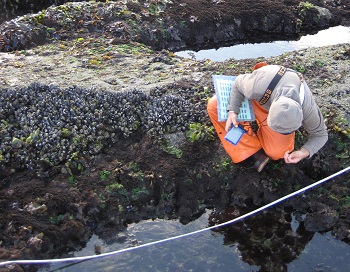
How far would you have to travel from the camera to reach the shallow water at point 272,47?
27.1ft

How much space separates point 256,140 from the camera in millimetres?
5016

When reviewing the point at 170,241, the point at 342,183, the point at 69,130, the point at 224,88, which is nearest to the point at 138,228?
the point at 170,241

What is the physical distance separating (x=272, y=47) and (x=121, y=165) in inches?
189

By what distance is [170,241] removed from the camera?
469cm

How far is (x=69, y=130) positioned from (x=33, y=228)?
129cm

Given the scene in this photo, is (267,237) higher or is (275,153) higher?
(275,153)

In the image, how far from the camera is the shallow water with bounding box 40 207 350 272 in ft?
14.6

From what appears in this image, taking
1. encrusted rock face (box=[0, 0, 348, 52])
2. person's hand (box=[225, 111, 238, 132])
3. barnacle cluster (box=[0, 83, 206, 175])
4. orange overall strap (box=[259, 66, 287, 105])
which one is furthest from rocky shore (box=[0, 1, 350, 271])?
encrusted rock face (box=[0, 0, 348, 52])

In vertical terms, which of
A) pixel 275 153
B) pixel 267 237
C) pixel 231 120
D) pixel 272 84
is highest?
pixel 272 84

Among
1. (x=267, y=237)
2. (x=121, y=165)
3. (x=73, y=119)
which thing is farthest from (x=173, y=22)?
(x=267, y=237)

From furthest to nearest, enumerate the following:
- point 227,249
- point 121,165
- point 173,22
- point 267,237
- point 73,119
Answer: point 173,22 → point 73,119 → point 121,165 → point 267,237 → point 227,249

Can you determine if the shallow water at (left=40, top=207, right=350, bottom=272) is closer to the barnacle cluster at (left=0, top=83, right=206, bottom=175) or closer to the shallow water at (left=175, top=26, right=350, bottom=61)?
the barnacle cluster at (left=0, top=83, right=206, bottom=175)

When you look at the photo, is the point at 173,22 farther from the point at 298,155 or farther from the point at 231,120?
the point at 298,155

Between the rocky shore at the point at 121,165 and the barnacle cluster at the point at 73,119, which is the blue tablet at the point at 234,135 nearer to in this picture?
the rocky shore at the point at 121,165
